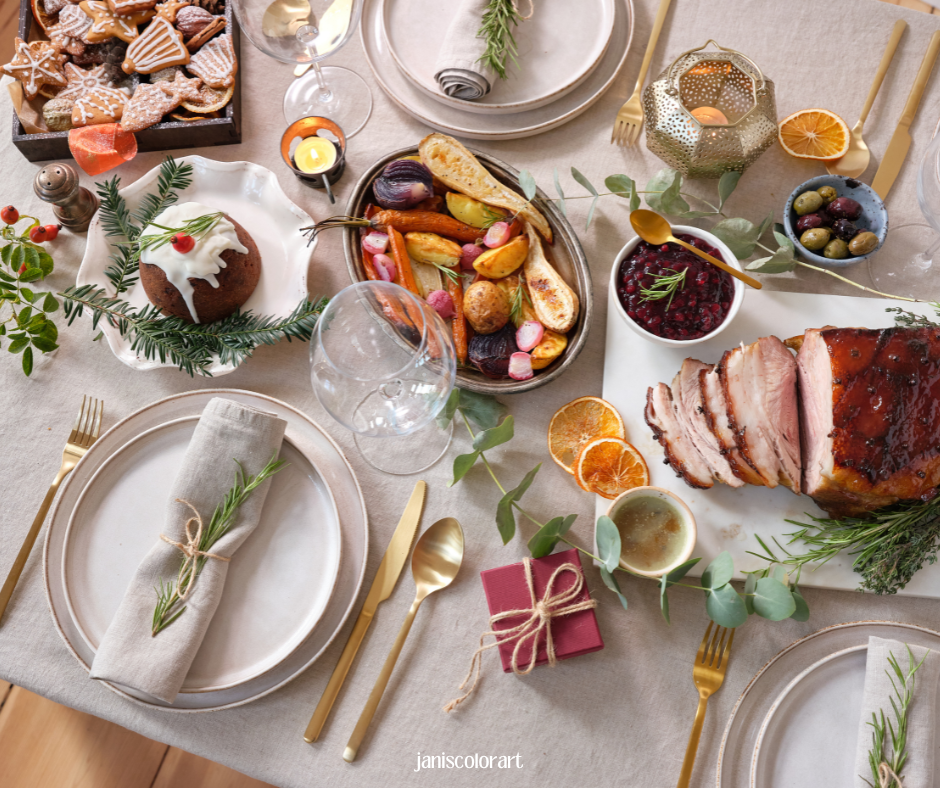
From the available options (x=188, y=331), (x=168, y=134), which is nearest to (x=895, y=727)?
(x=188, y=331)

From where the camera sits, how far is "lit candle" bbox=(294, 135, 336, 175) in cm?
153

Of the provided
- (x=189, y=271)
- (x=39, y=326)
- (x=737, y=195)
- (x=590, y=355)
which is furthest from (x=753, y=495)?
(x=39, y=326)

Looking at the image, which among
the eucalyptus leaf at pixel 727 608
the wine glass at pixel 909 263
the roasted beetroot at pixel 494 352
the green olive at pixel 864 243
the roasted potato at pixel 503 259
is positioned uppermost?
the green olive at pixel 864 243

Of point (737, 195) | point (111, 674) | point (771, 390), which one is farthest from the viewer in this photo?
point (737, 195)

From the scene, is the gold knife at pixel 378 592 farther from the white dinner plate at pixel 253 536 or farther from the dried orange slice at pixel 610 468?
the dried orange slice at pixel 610 468

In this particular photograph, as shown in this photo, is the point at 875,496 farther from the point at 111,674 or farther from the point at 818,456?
the point at 111,674

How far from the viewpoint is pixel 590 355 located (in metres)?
1.49

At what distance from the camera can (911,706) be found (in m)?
1.20

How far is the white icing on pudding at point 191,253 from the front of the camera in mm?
1344

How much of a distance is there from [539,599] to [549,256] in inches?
29.8

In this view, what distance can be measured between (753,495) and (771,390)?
0.78 feet

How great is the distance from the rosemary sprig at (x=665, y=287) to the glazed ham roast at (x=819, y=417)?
151 millimetres

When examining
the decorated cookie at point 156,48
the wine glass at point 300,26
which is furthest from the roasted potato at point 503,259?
the decorated cookie at point 156,48

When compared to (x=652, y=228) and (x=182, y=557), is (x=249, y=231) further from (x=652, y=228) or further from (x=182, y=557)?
(x=652, y=228)
